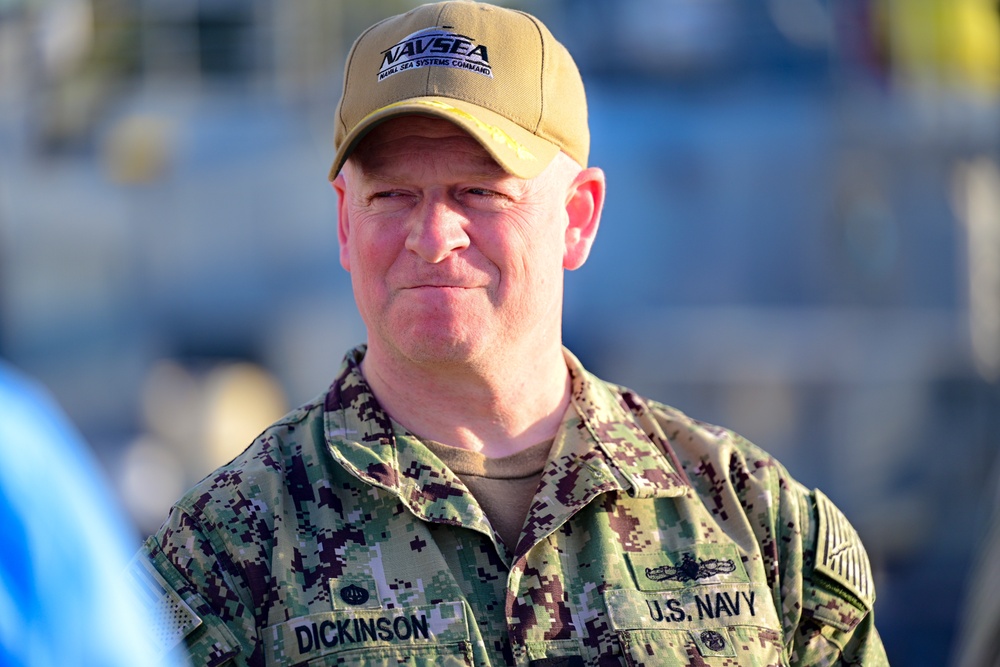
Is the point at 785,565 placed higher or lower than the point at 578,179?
lower

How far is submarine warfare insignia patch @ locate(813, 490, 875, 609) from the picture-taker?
2578mm

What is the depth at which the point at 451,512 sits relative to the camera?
2.34 m

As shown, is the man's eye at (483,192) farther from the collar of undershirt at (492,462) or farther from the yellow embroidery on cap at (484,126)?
the collar of undershirt at (492,462)

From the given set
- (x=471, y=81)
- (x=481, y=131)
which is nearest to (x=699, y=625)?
(x=481, y=131)

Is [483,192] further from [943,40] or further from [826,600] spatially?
[943,40]

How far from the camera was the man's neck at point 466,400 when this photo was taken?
8.16 feet

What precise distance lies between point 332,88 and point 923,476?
5688 mm

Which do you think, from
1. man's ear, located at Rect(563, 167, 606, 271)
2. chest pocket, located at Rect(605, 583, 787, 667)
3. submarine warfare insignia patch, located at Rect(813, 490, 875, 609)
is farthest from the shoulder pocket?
submarine warfare insignia patch, located at Rect(813, 490, 875, 609)

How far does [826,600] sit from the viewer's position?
2.57 meters

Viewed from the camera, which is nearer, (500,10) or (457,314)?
(457,314)

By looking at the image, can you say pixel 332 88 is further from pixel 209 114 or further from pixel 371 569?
pixel 371 569

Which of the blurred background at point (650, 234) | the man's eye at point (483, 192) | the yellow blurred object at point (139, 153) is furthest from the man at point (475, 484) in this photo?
the yellow blurred object at point (139, 153)

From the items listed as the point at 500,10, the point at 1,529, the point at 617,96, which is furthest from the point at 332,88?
the point at 1,529

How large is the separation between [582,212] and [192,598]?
41.8 inches
